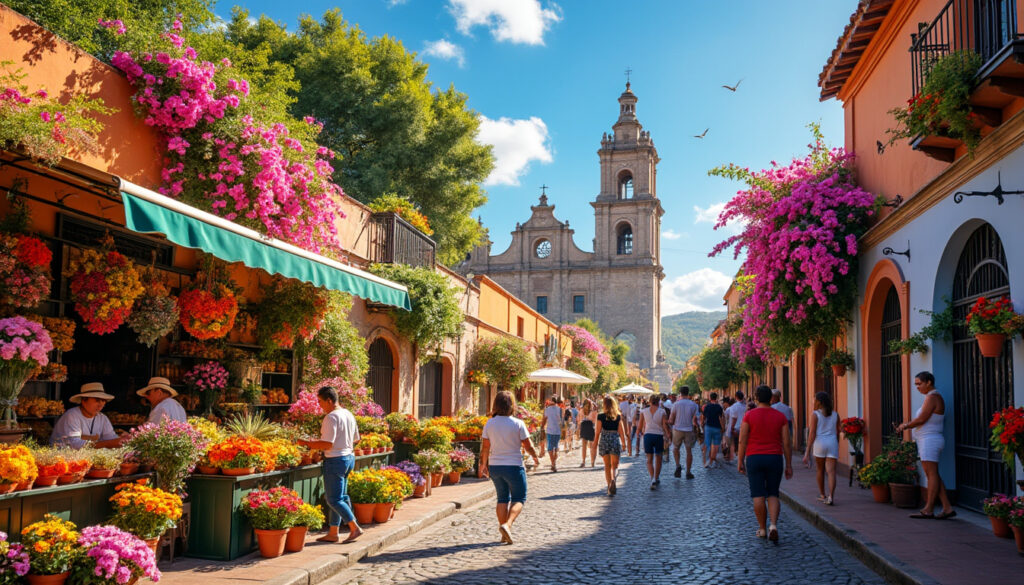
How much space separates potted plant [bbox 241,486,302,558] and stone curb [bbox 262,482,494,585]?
0.41 m

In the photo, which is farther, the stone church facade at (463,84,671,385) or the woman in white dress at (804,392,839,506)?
the stone church facade at (463,84,671,385)

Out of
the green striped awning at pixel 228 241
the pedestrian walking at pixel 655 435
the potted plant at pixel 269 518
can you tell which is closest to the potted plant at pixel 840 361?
the pedestrian walking at pixel 655 435

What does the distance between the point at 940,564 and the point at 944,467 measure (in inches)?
156

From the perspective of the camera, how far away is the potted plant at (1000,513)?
7320mm

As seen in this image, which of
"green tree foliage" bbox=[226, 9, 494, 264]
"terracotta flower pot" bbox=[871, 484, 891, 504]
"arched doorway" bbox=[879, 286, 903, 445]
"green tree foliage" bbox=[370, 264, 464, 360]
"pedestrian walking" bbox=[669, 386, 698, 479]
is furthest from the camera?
"green tree foliage" bbox=[226, 9, 494, 264]

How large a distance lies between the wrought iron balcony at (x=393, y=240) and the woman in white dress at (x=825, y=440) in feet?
26.4

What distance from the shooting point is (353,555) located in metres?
7.41

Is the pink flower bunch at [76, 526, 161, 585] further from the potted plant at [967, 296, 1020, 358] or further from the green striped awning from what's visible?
the potted plant at [967, 296, 1020, 358]

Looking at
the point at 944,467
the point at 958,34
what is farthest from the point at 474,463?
the point at 958,34

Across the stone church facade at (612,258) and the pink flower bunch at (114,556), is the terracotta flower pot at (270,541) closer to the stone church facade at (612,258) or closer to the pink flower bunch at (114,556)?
the pink flower bunch at (114,556)

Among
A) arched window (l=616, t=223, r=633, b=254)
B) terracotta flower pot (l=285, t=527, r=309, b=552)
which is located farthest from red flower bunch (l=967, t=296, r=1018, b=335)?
arched window (l=616, t=223, r=633, b=254)

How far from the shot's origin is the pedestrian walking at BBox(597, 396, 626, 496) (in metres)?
12.9

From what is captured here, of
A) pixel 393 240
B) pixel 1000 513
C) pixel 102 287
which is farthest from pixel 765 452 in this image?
pixel 393 240

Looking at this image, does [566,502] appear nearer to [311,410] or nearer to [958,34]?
[311,410]
